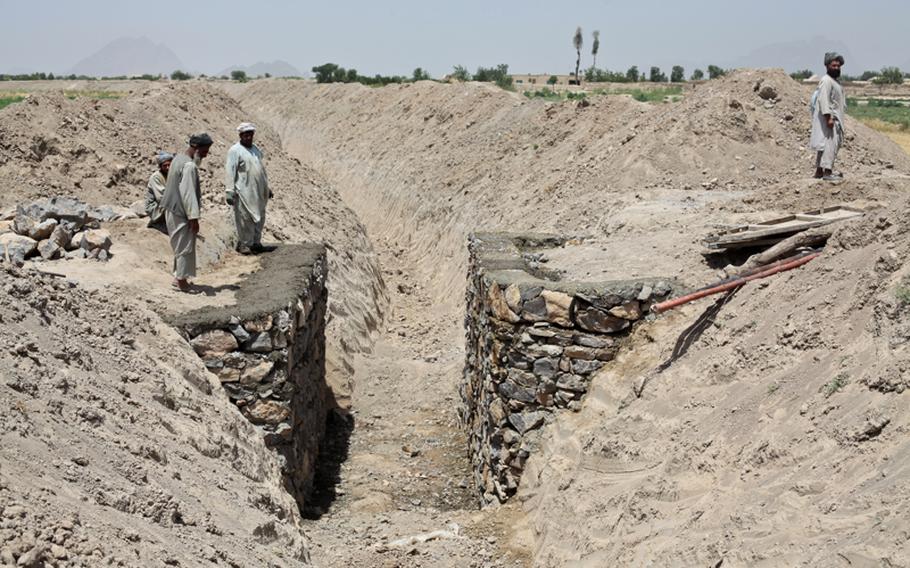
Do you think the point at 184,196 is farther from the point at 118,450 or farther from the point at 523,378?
the point at 118,450

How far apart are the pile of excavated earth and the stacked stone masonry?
16cm

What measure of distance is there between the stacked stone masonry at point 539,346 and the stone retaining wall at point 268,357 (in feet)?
5.95

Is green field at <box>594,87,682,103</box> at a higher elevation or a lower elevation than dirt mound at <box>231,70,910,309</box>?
higher

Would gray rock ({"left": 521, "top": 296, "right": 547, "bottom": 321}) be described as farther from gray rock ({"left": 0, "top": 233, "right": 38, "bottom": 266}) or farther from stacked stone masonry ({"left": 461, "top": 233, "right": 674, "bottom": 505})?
gray rock ({"left": 0, "top": 233, "right": 38, "bottom": 266})

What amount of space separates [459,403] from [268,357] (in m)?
3.94

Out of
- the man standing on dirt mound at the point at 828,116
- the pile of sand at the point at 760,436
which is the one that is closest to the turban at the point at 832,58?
the man standing on dirt mound at the point at 828,116

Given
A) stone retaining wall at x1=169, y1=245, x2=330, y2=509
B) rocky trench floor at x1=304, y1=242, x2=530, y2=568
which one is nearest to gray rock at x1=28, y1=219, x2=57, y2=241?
stone retaining wall at x1=169, y1=245, x2=330, y2=509

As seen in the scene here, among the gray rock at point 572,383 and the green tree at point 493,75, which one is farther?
the green tree at point 493,75

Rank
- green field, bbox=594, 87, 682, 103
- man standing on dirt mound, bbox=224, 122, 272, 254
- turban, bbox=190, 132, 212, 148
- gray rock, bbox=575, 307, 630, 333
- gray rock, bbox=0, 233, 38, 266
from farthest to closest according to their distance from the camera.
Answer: green field, bbox=594, 87, 682, 103 → man standing on dirt mound, bbox=224, 122, 272, 254 → gray rock, bbox=0, 233, 38, 266 → turban, bbox=190, 132, 212, 148 → gray rock, bbox=575, 307, 630, 333

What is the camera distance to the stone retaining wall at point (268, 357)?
7.16 meters

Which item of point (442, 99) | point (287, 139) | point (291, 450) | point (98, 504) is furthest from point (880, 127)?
point (98, 504)

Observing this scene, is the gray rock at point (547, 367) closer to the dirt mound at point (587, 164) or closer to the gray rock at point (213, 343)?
the dirt mound at point (587, 164)

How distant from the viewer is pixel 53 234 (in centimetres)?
904

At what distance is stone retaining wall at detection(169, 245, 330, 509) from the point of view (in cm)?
716
